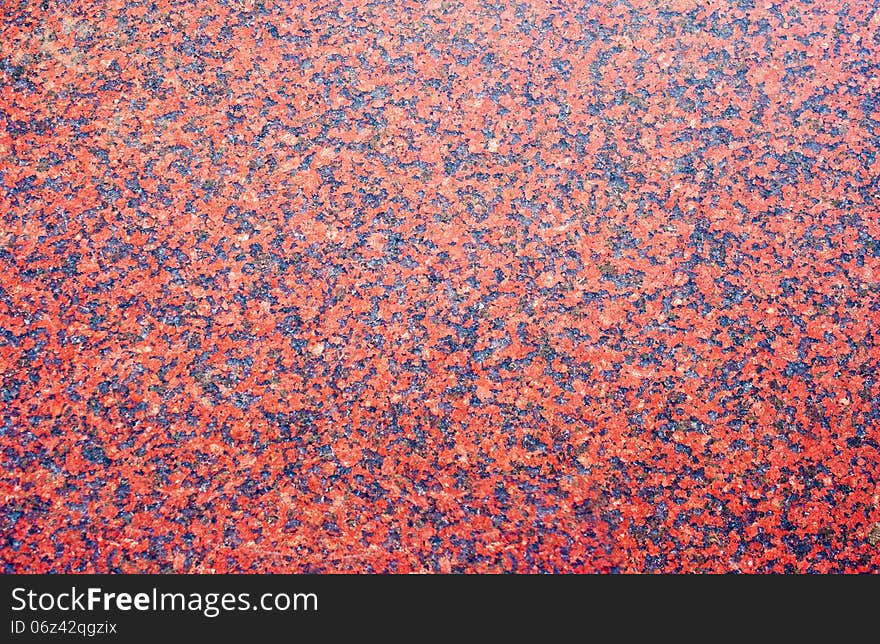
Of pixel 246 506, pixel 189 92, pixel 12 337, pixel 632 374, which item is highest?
pixel 189 92

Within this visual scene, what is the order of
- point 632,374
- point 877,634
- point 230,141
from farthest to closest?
point 230,141 < point 632,374 < point 877,634

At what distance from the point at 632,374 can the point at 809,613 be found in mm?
377

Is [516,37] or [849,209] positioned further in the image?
[516,37]

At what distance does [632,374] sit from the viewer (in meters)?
0.93

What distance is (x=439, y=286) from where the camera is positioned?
0.97 metres

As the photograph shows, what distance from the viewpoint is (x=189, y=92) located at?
1072 millimetres

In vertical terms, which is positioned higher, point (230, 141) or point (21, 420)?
point (230, 141)

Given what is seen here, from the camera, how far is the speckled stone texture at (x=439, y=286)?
0.87 meters

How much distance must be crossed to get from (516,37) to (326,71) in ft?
1.11

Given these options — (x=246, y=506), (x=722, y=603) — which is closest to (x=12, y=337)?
(x=246, y=506)

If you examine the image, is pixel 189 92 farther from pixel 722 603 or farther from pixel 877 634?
pixel 877 634

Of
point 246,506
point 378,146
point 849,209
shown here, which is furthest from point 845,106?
point 246,506

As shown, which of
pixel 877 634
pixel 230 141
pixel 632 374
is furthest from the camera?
pixel 230 141

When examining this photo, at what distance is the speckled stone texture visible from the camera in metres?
0.87
